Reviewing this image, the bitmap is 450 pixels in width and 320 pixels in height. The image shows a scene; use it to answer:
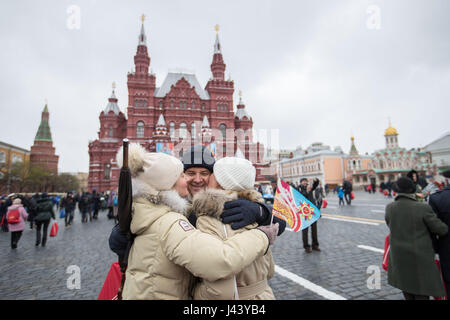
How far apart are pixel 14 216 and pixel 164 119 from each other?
26.4 meters

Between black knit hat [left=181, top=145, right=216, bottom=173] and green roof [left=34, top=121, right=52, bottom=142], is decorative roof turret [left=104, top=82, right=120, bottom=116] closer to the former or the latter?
black knit hat [left=181, top=145, right=216, bottom=173]

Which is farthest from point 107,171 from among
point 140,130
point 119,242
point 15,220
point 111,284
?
point 119,242

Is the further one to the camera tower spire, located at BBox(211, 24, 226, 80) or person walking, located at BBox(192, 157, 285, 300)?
tower spire, located at BBox(211, 24, 226, 80)

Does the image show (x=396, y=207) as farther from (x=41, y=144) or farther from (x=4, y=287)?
(x=41, y=144)

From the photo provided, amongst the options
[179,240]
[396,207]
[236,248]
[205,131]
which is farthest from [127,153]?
[205,131]

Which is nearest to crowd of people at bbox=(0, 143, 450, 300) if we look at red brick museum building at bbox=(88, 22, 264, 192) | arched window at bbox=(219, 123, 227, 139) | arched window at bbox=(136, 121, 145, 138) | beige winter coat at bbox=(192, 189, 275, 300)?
beige winter coat at bbox=(192, 189, 275, 300)

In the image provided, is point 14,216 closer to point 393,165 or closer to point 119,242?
point 119,242

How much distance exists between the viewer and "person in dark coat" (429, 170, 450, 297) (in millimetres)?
2541

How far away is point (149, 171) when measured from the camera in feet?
5.04

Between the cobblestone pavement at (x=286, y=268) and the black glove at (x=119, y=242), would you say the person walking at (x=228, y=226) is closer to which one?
the black glove at (x=119, y=242)

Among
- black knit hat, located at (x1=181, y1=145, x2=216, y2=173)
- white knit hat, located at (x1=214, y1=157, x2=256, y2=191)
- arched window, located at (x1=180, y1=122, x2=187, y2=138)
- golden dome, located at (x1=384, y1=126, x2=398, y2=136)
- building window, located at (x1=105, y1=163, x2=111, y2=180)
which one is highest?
golden dome, located at (x1=384, y1=126, x2=398, y2=136)

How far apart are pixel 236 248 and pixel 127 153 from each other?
0.90 meters

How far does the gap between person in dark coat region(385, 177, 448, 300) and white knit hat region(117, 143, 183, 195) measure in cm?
272

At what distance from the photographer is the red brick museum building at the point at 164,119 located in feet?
99.7
